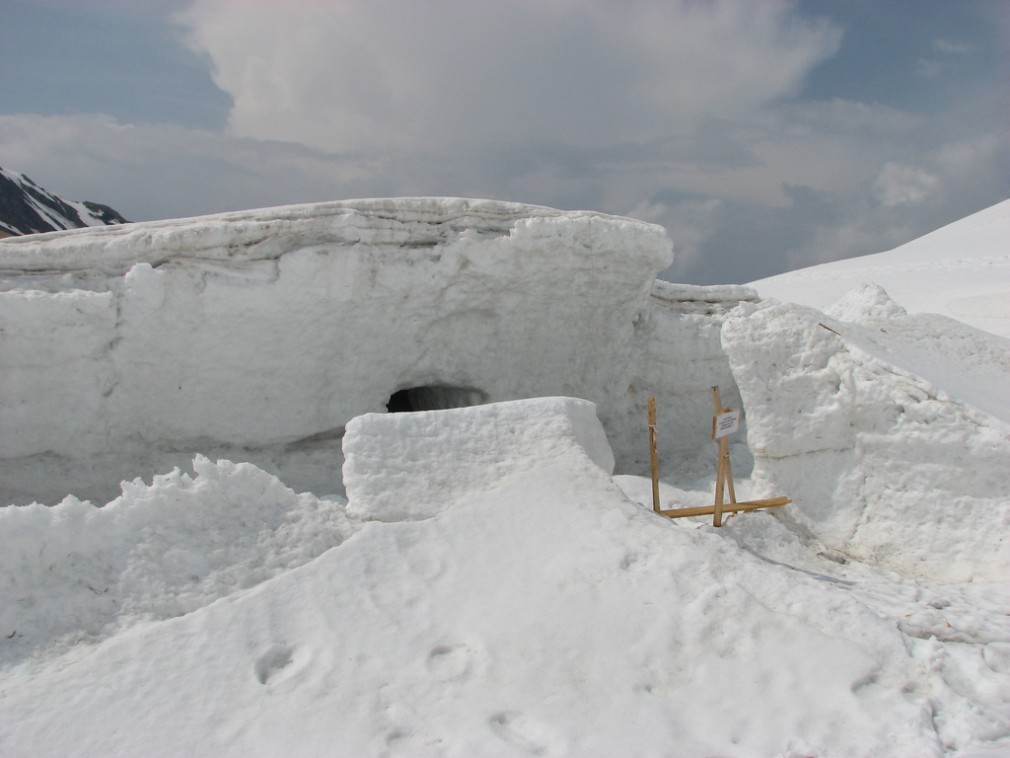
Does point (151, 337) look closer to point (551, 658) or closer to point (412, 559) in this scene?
point (412, 559)

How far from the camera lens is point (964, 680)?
3.34 metres

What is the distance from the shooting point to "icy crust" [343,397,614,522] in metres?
4.28

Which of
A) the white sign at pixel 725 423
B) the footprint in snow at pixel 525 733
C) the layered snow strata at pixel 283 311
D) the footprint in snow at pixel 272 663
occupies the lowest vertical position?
the footprint in snow at pixel 525 733

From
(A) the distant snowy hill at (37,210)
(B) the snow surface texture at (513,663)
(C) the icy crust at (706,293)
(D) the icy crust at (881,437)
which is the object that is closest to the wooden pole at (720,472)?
(D) the icy crust at (881,437)

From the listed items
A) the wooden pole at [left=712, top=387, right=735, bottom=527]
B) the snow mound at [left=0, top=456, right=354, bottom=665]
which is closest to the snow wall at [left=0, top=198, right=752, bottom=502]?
the wooden pole at [left=712, top=387, right=735, bottom=527]

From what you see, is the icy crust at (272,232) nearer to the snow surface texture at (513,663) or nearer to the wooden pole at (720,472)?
the wooden pole at (720,472)

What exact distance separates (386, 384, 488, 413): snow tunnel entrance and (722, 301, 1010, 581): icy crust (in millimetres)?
3131

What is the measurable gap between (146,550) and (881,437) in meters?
4.55

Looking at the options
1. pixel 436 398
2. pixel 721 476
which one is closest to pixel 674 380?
pixel 436 398

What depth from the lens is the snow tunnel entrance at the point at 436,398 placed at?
332 inches

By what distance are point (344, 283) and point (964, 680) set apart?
5.65 meters

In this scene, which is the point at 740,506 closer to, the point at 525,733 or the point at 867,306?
the point at 525,733

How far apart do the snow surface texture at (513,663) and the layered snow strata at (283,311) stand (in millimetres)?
3551

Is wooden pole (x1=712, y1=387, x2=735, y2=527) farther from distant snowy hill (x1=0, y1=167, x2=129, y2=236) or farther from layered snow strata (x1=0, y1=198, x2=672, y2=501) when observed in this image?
distant snowy hill (x1=0, y1=167, x2=129, y2=236)
